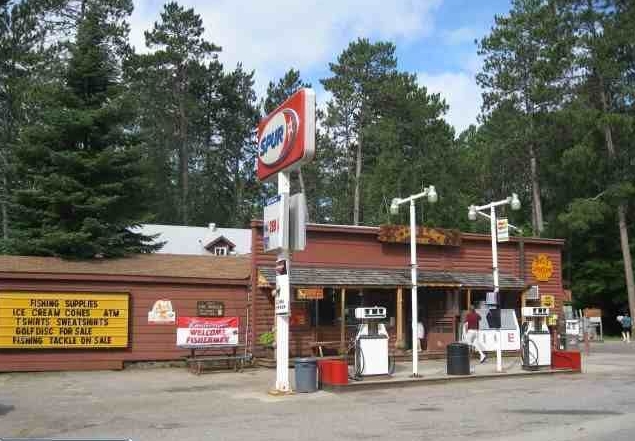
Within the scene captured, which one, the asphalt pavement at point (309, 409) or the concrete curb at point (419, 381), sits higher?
the concrete curb at point (419, 381)

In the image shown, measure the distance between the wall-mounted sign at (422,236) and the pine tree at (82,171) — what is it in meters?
10.4

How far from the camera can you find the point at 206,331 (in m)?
20.2

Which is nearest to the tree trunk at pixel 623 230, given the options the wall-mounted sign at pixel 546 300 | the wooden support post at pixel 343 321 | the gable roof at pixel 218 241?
the wall-mounted sign at pixel 546 300

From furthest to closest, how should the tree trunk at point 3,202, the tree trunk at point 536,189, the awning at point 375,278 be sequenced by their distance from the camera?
the tree trunk at point 536,189, the tree trunk at point 3,202, the awning at point 375,278

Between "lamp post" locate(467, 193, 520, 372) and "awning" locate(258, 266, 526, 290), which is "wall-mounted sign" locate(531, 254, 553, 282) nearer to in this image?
"awning" locate(258, 266, 526, 290)

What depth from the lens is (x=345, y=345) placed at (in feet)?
74.5

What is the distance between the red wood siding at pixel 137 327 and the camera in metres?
19.5

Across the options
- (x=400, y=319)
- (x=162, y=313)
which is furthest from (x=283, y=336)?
(x=400, y=319)

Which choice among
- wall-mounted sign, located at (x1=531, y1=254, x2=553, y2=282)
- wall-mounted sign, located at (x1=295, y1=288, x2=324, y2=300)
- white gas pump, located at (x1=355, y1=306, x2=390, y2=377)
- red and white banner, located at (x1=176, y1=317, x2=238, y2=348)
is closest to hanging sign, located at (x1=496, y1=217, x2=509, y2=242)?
white gas pump, located at (x1=355, y1=306, x2=390, y2=377)

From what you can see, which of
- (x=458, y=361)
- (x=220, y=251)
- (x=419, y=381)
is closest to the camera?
(x=419, y=381)

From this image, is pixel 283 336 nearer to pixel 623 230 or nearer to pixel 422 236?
pixel 422 236

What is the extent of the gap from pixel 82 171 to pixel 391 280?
13.6m

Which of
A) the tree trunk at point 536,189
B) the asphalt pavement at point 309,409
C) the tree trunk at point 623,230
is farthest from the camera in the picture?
the tree trunk at point 536,189

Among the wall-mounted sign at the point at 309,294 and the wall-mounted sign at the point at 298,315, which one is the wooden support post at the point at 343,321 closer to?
the wall-mounted sign at the point at 309,294
